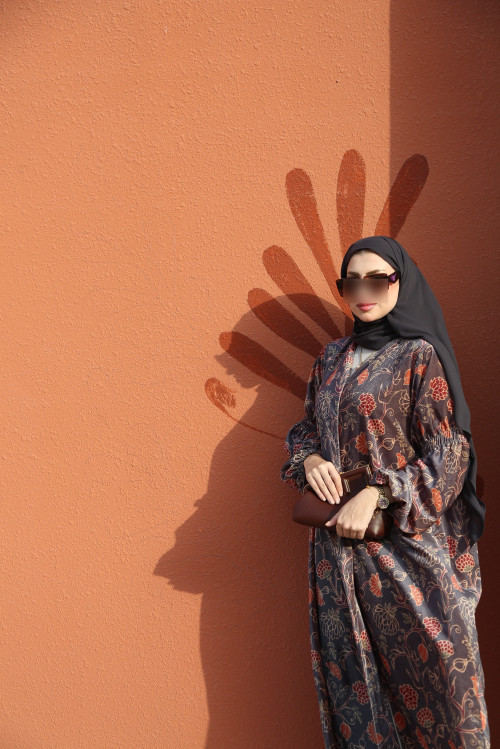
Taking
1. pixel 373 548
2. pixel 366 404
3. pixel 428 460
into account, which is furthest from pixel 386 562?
pixel 366 404

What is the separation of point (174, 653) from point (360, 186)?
4.95 ft

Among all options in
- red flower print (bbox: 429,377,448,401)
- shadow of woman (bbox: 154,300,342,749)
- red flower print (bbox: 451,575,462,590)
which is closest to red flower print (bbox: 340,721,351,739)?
shadow of woman (bbox: 154,300,342,749)

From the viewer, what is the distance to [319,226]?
1854mm

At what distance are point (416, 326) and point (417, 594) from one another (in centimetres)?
62

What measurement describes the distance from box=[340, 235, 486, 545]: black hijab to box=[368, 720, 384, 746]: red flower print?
19.1 inches

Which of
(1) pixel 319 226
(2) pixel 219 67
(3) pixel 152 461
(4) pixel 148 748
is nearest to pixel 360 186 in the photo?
(1) pixel 319 226

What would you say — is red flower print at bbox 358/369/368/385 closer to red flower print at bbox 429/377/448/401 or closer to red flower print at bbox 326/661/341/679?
red flower print at bbox 429/377/448/401

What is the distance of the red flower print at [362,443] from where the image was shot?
149 centimetres

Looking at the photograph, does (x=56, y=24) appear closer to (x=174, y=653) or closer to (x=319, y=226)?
(x=319, y=226)

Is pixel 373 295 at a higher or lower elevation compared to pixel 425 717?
higher

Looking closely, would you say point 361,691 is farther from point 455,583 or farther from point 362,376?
point 362,376

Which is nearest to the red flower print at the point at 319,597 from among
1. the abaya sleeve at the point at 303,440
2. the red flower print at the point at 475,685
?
the abaya sleeve at the point at 303,440

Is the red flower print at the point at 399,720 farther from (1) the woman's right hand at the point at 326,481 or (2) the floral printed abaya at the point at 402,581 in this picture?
(1) the woman's right hand at the point at 326,481

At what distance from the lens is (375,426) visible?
1.47 meters
